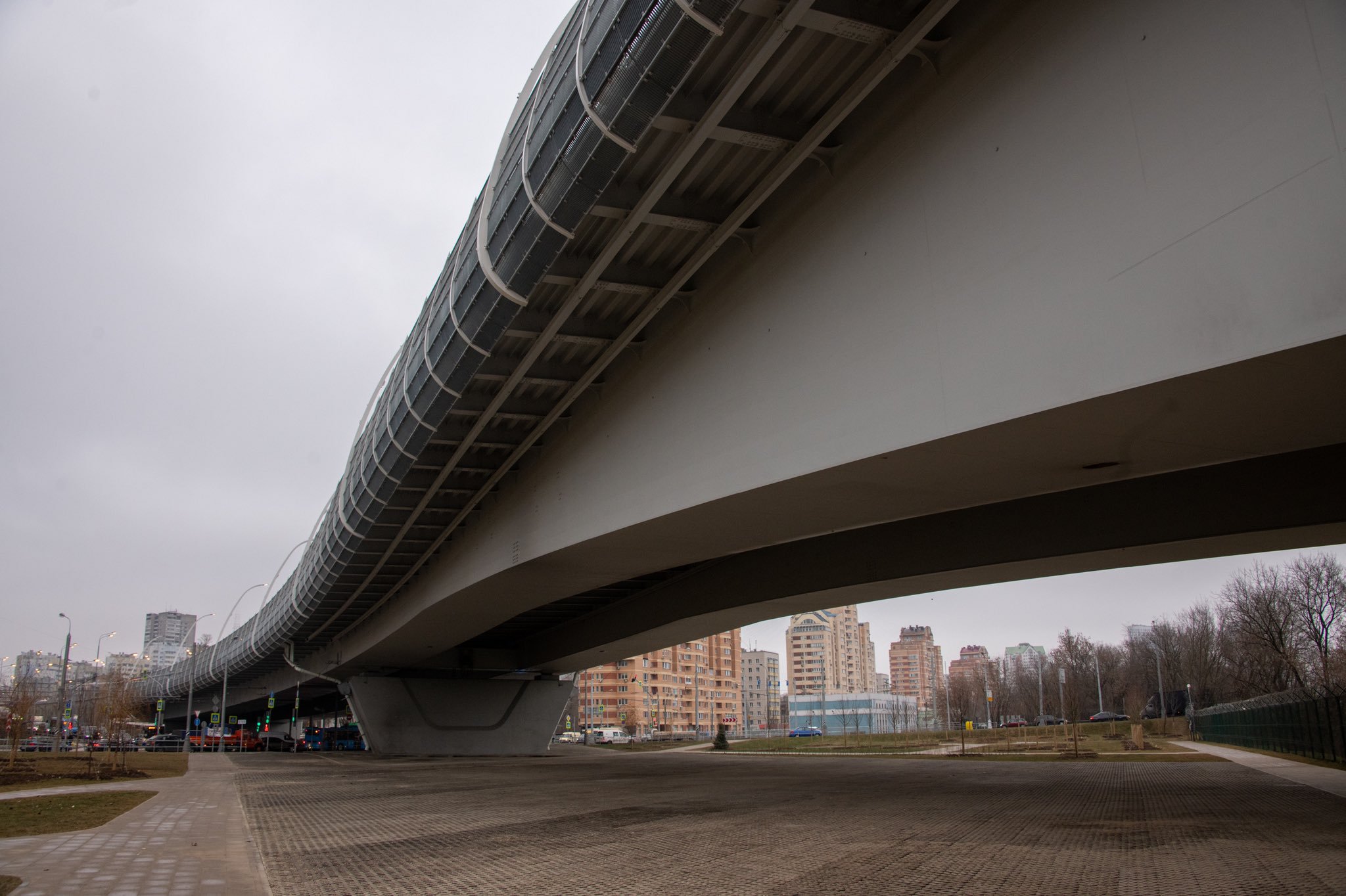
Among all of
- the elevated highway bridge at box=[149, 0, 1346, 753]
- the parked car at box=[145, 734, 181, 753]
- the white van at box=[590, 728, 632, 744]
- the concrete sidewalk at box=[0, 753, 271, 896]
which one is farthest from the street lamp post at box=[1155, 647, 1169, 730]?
the parked car at box=[145, 734, 181, 753]

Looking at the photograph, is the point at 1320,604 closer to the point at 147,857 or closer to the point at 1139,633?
the point at 147,857

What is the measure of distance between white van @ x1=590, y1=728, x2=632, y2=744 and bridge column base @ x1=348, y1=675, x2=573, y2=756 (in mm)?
34941

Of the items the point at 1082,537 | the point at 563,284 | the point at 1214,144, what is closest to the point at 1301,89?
the point at 1214,144

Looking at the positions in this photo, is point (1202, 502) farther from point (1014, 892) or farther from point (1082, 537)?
point (1014, 892)

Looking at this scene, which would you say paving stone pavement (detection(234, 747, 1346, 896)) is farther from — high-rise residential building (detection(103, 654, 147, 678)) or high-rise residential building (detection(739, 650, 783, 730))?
high-rise residential building (detection(739, 650, 783, 730))

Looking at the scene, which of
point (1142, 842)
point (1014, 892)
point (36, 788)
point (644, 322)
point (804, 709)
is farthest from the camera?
point (804, 709)

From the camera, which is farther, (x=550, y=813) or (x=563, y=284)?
(x=550, y=813)

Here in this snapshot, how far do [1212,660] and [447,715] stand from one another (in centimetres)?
6812

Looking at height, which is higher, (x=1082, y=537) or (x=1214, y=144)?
(x=1214, y=144)

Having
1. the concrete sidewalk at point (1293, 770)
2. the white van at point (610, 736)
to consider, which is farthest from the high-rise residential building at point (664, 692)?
the concrete sidewalk at point (1293, 770)

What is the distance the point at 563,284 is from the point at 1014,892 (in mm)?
9240

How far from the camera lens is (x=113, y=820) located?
14023mm

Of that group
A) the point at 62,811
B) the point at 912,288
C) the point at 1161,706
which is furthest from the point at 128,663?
the point at 912,288

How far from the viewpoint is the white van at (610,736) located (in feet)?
283
